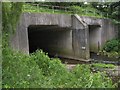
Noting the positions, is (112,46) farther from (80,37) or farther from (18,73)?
(18,73)

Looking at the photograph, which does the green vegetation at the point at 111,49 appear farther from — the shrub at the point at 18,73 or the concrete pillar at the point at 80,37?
the shrub at the point at 18,73

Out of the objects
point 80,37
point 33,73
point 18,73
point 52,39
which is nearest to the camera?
point 18,73

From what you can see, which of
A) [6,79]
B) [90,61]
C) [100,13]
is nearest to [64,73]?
[6,79]

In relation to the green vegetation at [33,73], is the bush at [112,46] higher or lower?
lower

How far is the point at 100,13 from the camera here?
73.1 feet

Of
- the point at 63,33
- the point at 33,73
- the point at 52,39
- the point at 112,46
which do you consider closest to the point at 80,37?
the point at 63,33

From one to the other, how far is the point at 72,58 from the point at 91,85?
10.4 m

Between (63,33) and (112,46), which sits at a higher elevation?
(63,33)

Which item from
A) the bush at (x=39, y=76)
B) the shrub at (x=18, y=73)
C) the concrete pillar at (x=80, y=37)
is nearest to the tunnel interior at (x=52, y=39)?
the concrete pillar at (x=80, y=37)

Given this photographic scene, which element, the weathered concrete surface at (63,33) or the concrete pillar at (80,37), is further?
the concrete pillar at (80,37)

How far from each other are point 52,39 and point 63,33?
1.33 m

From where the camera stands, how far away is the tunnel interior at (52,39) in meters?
17.6

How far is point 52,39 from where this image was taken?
739 inches

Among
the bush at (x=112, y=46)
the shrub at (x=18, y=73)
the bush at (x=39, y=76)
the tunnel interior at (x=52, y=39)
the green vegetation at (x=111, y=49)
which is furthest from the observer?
the bush at (x=112, y=46)
